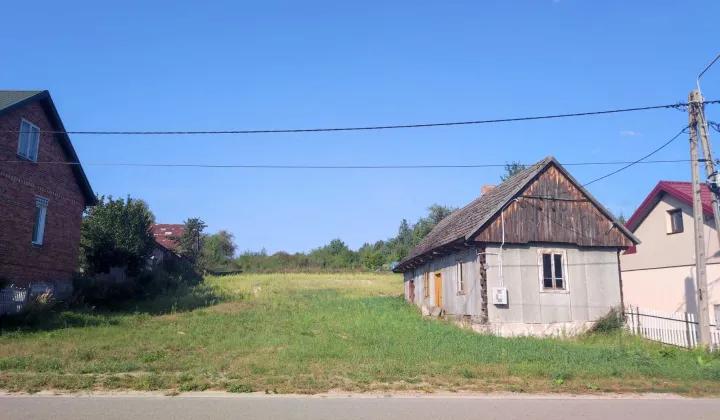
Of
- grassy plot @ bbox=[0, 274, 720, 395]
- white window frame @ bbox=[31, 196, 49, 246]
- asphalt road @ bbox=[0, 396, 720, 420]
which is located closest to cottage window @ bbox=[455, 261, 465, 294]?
grassy plot @ bbox=[0, 274, 720, 395]

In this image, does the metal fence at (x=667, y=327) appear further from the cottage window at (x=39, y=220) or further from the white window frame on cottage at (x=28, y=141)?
the white window frame on cottage at (x=28, y=141)

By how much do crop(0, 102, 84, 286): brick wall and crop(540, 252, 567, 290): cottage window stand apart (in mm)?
20500

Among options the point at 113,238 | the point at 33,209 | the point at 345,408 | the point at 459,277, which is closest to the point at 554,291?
the point at 459,277

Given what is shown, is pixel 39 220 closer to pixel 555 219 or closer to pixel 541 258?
pixel 541 258

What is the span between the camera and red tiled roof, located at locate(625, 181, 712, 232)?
76.4 feet

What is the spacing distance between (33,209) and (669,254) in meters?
28.8

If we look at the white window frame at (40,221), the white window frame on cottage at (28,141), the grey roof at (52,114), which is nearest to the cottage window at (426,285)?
the grey roof at (52,114)

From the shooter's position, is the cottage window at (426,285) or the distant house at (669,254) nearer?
the distant house at (669,254)

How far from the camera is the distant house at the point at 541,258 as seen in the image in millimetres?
19047

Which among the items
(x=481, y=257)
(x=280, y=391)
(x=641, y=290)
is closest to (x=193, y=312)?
(x=481, y=257)

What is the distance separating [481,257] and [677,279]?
1147cm

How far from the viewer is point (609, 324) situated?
63.2ft

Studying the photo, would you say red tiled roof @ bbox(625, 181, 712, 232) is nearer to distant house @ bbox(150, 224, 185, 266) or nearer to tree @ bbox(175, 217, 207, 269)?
distant house @ bbox(150, 224, 185, 266)

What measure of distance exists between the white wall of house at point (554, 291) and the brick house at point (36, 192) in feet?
58.8
